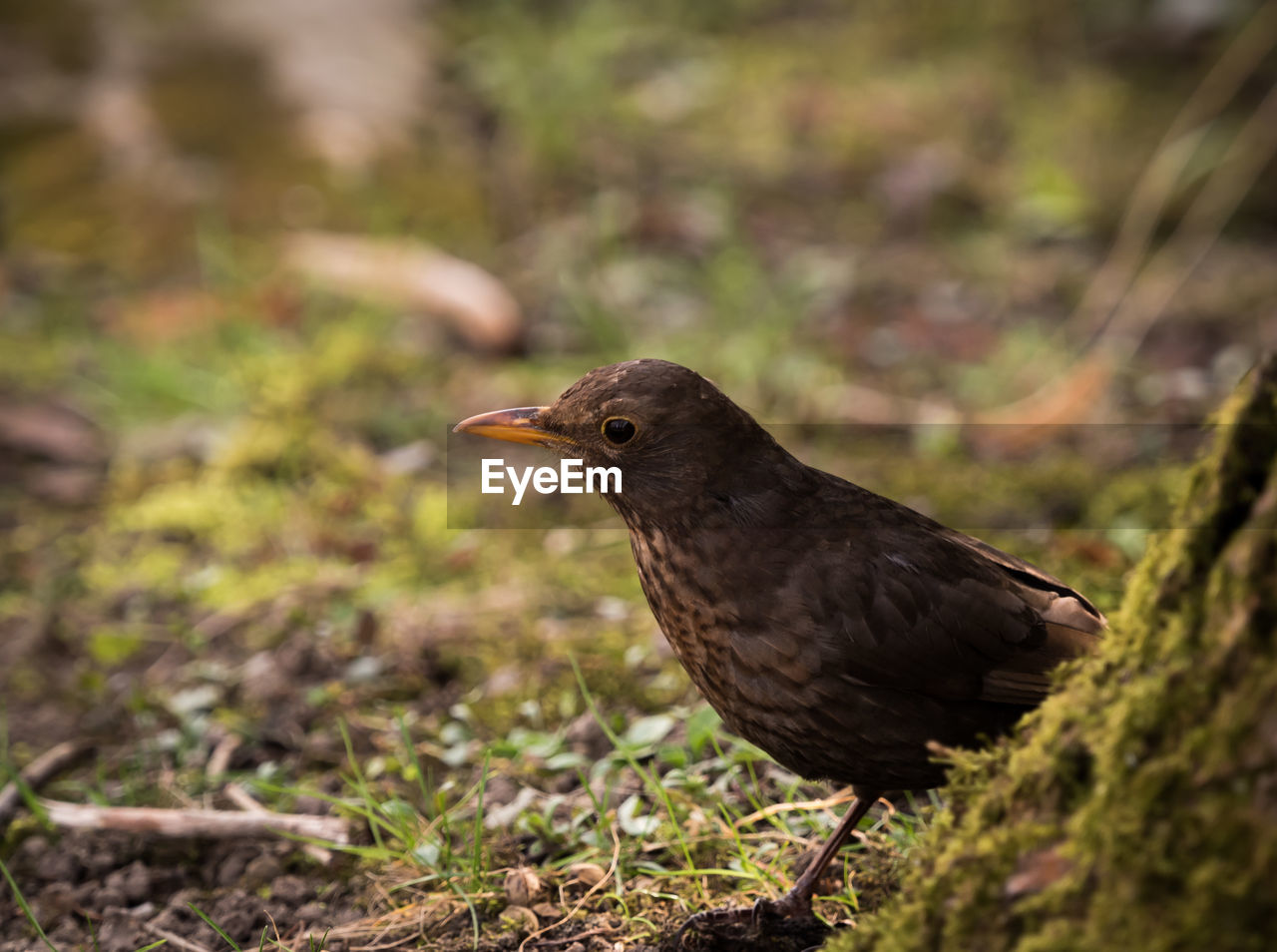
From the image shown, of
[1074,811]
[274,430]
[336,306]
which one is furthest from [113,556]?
[1074,811]

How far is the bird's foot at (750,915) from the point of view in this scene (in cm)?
223

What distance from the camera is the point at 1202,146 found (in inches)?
294

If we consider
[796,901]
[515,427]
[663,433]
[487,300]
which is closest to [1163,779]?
[796,901]

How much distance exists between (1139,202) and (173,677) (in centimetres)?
600

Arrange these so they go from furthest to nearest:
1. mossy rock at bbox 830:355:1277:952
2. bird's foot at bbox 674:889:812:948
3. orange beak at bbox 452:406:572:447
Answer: orange beak at bbox 452:406:572:447 < bird's foot at bbox 674:889:812:948 < mossy rock at bbox 830:355:1277:952

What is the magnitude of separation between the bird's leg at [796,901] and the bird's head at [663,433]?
2.32ft

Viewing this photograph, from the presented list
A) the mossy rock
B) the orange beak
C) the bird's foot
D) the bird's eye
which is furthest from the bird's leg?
the orange beak

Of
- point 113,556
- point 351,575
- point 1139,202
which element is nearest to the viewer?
point 351,575

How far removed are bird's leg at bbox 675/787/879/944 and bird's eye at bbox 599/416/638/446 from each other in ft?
2.85

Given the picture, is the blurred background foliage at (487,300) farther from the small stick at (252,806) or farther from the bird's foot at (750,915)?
the bird's foot at (750,915)

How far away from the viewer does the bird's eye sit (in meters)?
2.54

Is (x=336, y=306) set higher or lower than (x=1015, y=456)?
higher

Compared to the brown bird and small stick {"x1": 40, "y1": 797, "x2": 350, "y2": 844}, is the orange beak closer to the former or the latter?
the brown bird

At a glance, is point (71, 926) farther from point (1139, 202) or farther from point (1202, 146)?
point (1202, 146)
